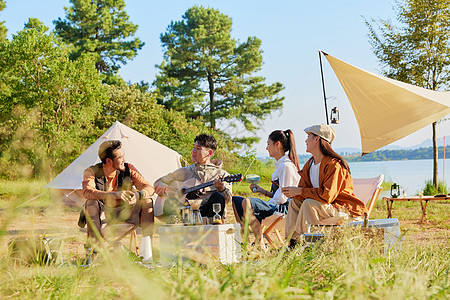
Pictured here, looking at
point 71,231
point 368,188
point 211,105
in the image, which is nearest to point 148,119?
Result: point 211,105

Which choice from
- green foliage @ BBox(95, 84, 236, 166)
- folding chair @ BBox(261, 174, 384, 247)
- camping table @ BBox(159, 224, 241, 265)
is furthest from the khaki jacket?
green foliage @ BBox(95, 84, 236, 166)

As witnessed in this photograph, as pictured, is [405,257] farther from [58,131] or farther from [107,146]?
[58,131]

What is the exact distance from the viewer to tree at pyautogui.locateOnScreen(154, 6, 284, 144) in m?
22.4

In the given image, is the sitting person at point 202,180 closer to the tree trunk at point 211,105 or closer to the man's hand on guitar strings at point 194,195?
the man's hand on guitar strings at point 194,195

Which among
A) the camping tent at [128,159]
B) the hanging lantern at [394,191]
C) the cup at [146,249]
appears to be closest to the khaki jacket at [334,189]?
the cup at [146,249]

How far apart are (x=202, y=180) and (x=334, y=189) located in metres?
1.26

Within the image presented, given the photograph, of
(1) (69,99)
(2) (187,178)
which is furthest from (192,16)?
(2) (187,178)

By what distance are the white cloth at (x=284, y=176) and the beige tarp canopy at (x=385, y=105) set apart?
3275 mm

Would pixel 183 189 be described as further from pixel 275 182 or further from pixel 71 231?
pixel 71 231

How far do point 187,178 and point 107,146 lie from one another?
0.77 meters

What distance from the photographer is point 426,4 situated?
11484mm

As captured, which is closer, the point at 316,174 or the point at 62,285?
the point at 62,285

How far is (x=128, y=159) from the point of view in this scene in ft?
22.9

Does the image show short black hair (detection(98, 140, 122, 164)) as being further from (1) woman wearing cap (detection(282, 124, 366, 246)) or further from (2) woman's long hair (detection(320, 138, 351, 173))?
(2) woman's long hair (detection(320, 138, 351, 173))
